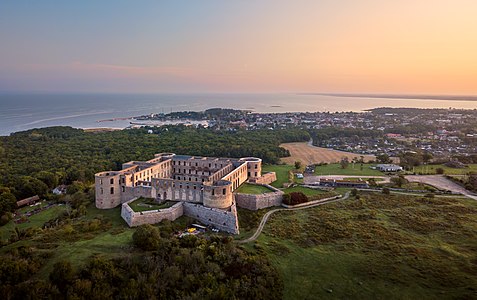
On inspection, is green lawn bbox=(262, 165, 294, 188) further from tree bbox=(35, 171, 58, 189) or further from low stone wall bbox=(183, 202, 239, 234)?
tree bbox=(35, 171, 58, 189)

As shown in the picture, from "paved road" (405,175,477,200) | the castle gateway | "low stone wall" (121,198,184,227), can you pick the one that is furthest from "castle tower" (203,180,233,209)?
"paved road" (405,175,477,200)

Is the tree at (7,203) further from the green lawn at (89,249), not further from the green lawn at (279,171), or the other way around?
the green lawn at (279,171)

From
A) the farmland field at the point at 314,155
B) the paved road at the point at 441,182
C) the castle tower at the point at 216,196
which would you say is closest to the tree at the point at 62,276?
the castle tower at the point at 216,196

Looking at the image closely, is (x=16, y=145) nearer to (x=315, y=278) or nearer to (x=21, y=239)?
(x=21, y=239)

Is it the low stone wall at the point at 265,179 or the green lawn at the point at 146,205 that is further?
the low stone wall at the point at 265,179

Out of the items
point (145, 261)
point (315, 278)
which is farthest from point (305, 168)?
point (145, 261)

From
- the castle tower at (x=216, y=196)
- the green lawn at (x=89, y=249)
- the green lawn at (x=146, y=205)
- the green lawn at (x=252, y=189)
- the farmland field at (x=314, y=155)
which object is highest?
the castle tower at (x=216, y=196)

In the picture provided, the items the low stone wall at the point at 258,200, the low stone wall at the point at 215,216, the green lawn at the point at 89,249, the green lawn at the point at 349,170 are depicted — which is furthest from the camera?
the green lawn at the point at 349,170
